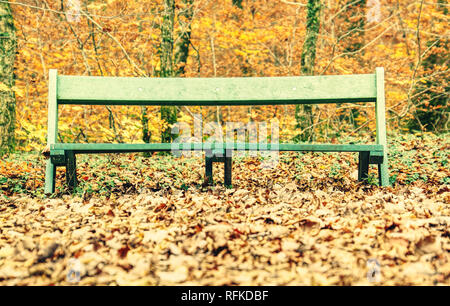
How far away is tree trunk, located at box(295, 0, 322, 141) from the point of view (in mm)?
6434

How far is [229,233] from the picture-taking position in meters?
2.04

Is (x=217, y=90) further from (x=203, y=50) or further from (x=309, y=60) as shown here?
(x=203, y=50)

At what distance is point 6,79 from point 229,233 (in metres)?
5.61

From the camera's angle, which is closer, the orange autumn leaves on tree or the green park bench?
the green park bench

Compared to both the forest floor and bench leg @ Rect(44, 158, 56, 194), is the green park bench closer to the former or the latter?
bench leg @ Rect(44, 158, 56, 194)

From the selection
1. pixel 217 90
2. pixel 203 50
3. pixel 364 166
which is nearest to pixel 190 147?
pixel 217 90

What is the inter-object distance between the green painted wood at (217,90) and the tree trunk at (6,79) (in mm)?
3520

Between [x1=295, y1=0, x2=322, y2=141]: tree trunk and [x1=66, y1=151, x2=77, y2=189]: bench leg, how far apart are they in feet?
12.9

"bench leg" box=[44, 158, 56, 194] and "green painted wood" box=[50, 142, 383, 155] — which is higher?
"green painted wood" box=[50, 142, 383, 155]

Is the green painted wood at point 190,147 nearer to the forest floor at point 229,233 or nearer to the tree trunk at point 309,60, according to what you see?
the forest floor at point 229,233

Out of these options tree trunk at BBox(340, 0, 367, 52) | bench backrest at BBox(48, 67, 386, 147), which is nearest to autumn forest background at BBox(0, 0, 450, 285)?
bench backrest at BBox(48, 67, 386, 147)

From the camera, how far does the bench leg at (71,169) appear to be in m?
3.01

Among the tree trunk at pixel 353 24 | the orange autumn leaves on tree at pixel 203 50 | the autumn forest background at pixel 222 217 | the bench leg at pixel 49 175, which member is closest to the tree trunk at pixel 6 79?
the autumn forest background at pixel 222 217
